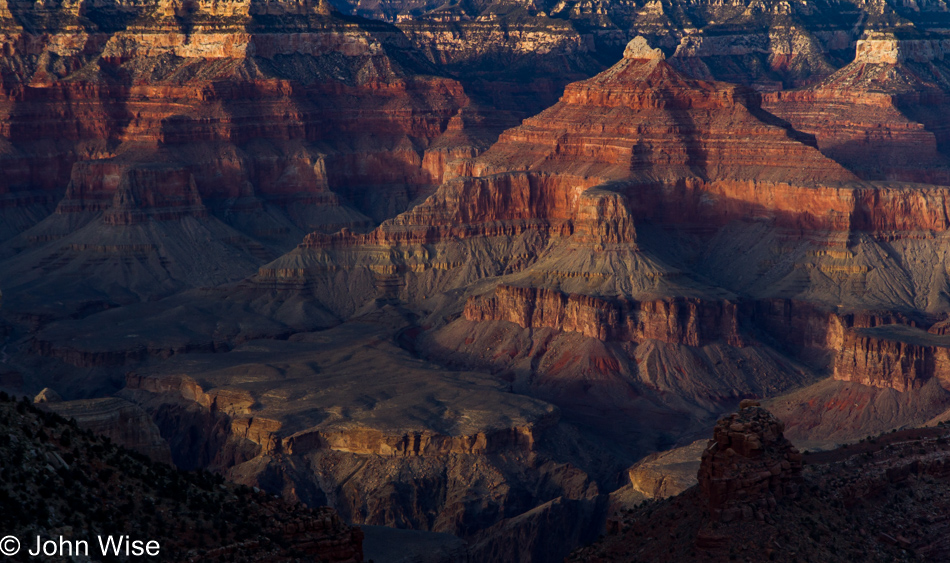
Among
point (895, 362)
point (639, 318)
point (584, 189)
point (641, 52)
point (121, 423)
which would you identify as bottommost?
point (639, 318)

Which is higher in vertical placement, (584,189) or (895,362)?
(584,189)

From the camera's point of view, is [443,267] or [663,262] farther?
[443,267]

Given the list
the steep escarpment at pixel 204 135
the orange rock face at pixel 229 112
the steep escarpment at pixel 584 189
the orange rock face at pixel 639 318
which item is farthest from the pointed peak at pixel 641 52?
→ the orange rock face at pixel 639 318

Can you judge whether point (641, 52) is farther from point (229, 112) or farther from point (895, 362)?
point (895, 362)

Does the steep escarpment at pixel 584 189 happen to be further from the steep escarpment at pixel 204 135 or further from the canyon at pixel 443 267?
the steep escarpment at pixel 204 135

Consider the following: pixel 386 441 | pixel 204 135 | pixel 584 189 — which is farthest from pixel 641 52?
pixel 386 441

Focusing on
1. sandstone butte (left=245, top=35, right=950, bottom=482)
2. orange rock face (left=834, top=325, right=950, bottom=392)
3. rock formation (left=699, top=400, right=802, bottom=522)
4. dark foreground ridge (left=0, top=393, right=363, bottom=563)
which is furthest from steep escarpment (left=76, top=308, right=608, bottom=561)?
dark foreground ridge (left=0, top=393, right=363, bottom=563)

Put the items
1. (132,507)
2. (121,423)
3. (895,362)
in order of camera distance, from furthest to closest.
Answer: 1. (895,362)
2. (121,423)
3. (132,507)

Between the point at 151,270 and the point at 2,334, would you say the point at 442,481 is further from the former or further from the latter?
the point at 151,270
